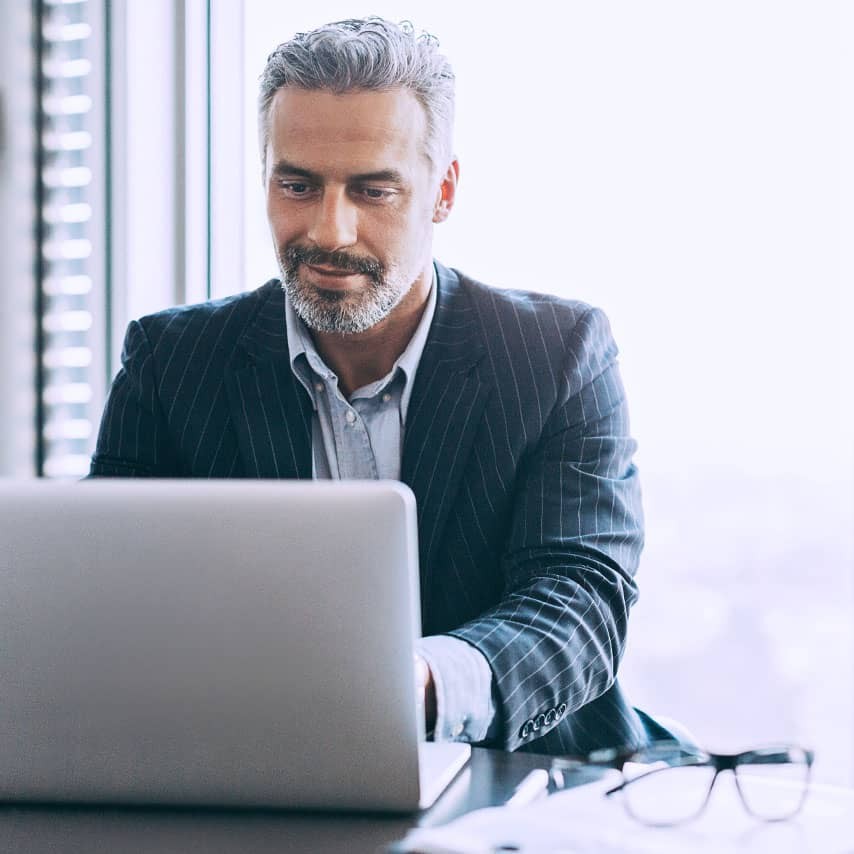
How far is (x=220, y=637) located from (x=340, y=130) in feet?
3.06

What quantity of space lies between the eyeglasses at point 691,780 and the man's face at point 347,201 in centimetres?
89

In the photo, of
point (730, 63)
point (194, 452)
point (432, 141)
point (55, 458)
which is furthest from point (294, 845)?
point (55, 458)

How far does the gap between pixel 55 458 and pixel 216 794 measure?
1714 millimetres

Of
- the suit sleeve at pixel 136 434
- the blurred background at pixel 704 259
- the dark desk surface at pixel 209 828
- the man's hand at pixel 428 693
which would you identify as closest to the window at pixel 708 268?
the blurred background at pixel 704 259

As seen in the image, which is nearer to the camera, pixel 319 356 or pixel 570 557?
pixel 570 557

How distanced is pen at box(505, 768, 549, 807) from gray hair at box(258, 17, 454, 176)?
1002 mm

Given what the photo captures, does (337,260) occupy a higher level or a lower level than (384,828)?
higher

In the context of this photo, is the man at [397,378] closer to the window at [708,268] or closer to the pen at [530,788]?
the window at [708,268]

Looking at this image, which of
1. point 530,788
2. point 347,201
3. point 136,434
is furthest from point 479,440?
point 530,788

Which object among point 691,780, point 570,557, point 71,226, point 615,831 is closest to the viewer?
point 615,831

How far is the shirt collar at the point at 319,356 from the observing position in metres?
1.56

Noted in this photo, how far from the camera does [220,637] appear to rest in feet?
2.45

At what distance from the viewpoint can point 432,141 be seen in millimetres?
1600

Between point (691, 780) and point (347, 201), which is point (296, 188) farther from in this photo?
point (691, 780)
